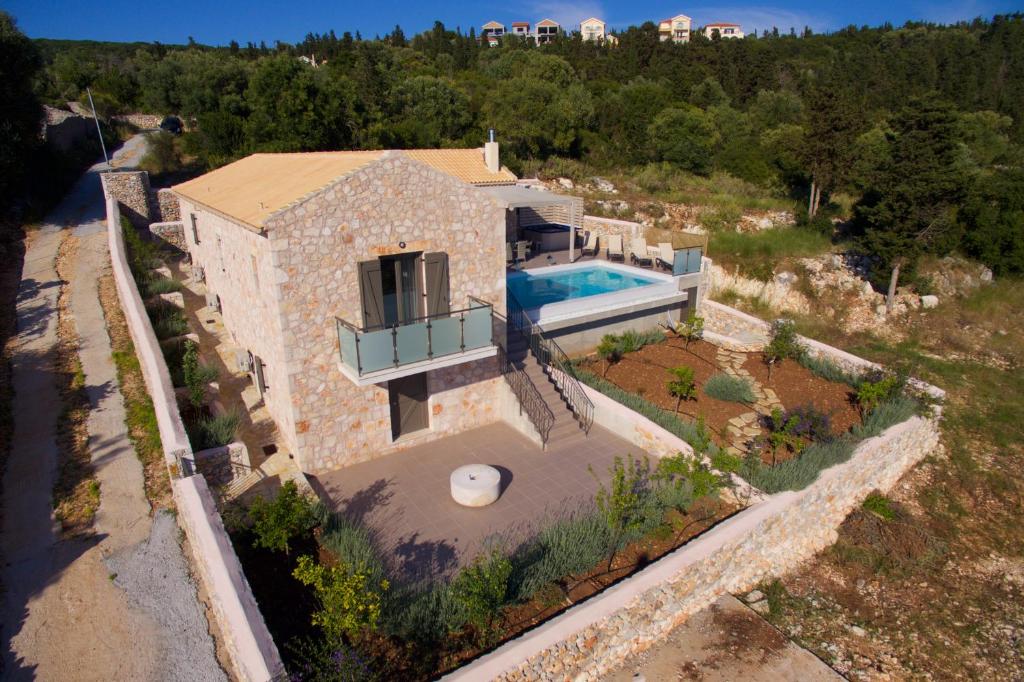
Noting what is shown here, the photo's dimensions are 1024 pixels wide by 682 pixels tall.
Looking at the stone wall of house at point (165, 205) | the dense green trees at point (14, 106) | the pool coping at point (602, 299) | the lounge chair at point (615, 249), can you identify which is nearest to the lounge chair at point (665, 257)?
the pool coping at point (602, 299)

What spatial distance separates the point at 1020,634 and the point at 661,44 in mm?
76016

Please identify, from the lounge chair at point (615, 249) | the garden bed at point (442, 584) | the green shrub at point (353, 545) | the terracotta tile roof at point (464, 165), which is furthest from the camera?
the lounge chair at point (615, 249)

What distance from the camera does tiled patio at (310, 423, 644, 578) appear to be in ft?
31.4

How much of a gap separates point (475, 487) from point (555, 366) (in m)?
4.85

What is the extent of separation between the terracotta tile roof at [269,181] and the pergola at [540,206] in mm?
1086

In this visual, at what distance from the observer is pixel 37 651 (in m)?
6.98

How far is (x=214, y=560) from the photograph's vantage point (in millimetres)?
7383

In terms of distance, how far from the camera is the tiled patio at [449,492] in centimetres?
959

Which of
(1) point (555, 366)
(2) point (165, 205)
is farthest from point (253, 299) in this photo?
(2) point (165, 205)

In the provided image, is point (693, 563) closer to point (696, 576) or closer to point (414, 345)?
point (696, 576)

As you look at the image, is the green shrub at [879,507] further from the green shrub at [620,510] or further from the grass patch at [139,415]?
the grass patch at [139,415]

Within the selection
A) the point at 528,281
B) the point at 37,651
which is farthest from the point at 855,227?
the point at 37,651

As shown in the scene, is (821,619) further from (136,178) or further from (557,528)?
(136,178)

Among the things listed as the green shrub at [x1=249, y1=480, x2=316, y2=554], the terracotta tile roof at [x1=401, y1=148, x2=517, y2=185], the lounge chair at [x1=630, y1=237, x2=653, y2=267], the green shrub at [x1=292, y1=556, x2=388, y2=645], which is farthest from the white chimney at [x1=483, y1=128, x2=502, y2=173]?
the green shrub at [x1=292, y1=556, x2=388, y2=645]
